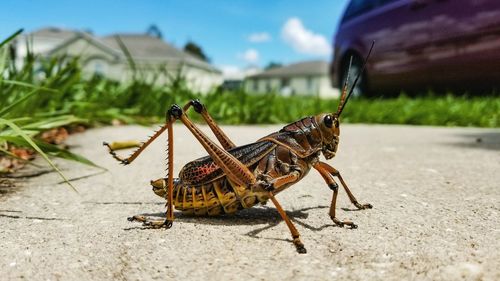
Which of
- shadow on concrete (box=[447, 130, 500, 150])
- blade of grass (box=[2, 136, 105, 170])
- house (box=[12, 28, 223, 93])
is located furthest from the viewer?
house (box=[12, 28, 223, 93])

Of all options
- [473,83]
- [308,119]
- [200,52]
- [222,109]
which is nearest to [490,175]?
[308,119]

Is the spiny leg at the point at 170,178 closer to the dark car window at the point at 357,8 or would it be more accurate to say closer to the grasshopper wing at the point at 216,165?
the grasshopper wing at the point at 216,165

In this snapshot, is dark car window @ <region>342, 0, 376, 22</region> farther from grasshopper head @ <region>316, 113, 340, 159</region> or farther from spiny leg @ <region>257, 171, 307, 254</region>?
spiny leg @ <region>257, 171, 307, 254</region>

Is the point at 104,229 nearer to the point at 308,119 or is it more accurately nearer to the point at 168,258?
the point at 168,258

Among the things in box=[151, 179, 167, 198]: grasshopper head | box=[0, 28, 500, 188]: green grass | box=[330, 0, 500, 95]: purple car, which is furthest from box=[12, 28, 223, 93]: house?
box=[151, 179, 167, 198]: grasshopper head

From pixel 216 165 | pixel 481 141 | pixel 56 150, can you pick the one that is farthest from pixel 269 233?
pixel 481 141

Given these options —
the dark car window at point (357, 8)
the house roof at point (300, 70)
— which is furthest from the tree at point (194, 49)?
the dark car window at point (357, 8)
